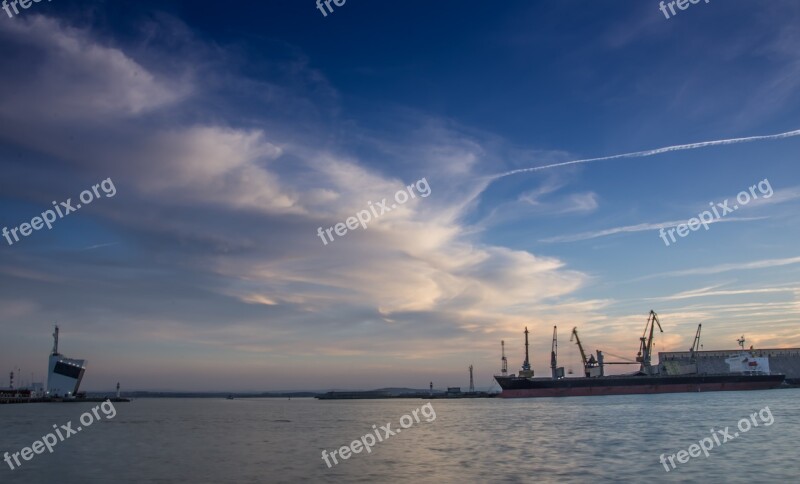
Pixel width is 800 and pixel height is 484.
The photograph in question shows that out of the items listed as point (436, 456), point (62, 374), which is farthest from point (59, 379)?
point (436, 456)

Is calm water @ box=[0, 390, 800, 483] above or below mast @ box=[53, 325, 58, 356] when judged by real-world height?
below

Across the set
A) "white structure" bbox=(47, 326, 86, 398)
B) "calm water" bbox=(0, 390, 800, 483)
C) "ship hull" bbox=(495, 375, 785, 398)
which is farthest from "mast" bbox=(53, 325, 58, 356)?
"ship hull" bbox=(495, 375, 785, 398)

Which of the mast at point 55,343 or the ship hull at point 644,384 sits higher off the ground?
the mast at point 55,343

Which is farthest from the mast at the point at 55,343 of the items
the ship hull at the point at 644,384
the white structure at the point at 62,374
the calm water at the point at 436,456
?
the ship hull at the point at 644,384

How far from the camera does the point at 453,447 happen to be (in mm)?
50344

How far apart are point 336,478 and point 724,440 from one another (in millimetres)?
34437

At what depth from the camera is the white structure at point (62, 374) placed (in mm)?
179000

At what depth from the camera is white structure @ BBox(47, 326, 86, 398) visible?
179 m

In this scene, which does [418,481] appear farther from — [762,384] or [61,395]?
[762,384]

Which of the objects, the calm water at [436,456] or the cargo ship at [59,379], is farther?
the cargo ship at [59,379]

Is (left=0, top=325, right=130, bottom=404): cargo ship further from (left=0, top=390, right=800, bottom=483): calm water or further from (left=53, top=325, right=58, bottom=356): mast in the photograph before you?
(left=0, top=390, right=800, bottom=483): calm water

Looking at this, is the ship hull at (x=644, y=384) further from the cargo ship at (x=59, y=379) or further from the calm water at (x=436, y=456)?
the cargo ship at (x=59, y=379)

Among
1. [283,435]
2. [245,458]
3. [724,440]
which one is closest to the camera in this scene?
[245,458]

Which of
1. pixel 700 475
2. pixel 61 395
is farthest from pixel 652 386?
pixel 61 395
